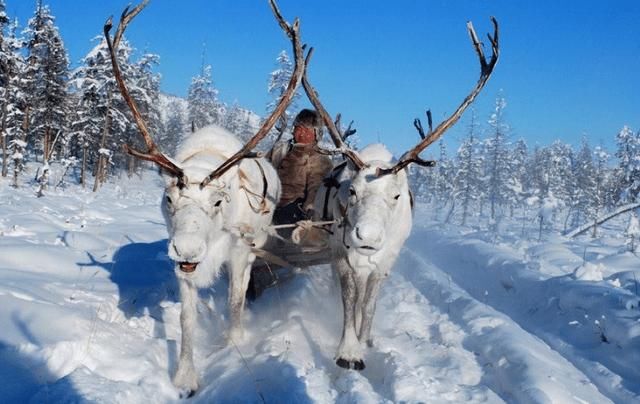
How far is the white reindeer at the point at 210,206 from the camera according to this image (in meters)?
4.04

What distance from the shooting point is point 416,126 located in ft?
19.9

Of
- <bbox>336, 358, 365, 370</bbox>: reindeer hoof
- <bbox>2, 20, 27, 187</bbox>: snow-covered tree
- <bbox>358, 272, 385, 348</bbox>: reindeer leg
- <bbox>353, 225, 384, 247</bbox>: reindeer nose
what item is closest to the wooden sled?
<bbox>358, 272, 385, 348</bbox>: reindeer leg

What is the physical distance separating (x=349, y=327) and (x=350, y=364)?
46 cm

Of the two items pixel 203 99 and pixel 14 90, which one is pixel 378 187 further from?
pixel 203 99

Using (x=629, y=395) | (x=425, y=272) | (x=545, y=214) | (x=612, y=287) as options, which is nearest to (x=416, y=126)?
(x=629, y=395)

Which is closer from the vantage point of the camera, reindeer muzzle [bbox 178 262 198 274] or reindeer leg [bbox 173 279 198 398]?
reindeer muzzle [bbox 178 262 198 274]

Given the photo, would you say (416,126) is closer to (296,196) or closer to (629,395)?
(296,196)

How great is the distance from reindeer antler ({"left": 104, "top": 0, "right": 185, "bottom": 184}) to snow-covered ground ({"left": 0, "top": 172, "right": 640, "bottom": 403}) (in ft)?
5.41

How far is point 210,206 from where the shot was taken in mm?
4266

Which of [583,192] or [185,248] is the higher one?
[583,192]

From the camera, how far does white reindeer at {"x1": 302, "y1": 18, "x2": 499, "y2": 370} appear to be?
4.62 m

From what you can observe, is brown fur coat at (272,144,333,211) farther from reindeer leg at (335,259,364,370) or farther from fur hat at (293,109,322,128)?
reindeer leg at (335,259,364,370)

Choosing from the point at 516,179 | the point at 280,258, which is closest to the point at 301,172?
the point at 280,258

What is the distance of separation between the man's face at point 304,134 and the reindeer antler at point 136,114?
138 inches
